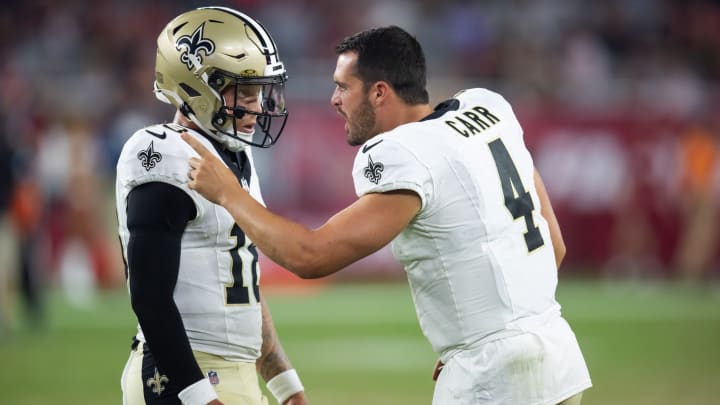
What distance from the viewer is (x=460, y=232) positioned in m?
3.46

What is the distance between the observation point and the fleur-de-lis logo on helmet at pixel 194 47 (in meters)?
3.56

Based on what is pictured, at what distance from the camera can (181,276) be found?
3.37m

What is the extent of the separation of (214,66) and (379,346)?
684 cm

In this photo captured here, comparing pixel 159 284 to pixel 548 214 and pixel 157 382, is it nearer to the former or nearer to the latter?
pixel 157 382

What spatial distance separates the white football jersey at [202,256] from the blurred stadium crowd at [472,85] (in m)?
8.59

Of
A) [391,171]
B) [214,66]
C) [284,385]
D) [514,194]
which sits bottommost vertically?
[284,385]

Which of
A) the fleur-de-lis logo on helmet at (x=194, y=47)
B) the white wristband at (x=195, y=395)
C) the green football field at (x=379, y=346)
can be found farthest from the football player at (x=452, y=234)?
the green football field at (x=379, y=346)

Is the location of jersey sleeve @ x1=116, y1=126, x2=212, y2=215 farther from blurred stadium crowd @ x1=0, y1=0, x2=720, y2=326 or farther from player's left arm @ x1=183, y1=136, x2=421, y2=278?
blurred stadium crowd @ x1=0, y1=0, x2=720, y2=326

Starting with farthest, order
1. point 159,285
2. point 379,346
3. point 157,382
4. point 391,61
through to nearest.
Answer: point 379,346, point 391,61, point 157,382, point 159,285

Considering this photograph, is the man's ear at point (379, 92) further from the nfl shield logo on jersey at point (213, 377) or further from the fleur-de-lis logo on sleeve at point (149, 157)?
the nfl shield logo on jersey at point (213, 377)

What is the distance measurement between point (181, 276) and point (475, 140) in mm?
1041

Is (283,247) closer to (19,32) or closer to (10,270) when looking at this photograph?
(10,270)

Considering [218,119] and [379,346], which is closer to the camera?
[218,119]

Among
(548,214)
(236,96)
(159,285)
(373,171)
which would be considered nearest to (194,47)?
(236,96)
